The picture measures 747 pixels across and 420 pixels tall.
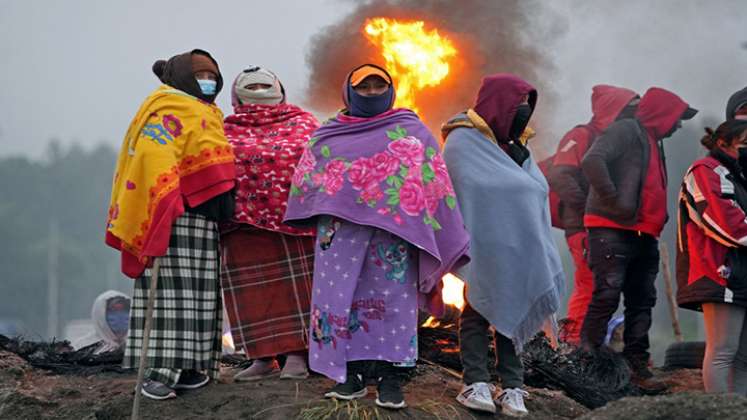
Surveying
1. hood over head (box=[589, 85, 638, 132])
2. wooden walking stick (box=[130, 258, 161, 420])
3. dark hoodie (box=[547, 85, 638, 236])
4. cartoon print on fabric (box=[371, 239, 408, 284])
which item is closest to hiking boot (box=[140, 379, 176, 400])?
wooden walking stick (box=[130, 258, 161, 420])

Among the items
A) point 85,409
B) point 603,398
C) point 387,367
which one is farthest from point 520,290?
point 85,409

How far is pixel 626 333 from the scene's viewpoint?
7930mm

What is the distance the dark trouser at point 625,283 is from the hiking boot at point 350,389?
8.81ft

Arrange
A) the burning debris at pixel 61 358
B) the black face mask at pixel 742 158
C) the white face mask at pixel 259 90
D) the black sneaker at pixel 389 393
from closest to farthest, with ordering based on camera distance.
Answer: the black sneaker at pixel 389 393 < the white face mask at pixel 259 90 < the black face mask at pixel 742 158 < the burning debris at pixel 61 358

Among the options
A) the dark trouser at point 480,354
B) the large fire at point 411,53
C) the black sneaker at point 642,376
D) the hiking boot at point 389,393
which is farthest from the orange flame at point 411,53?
the hiking boot at point 389,393

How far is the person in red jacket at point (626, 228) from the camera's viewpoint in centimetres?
766

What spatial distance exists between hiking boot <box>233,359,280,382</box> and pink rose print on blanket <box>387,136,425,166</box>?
1875 millimetres

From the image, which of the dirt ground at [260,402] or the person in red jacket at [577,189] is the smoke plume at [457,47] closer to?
the person in red jacket at [577,189]

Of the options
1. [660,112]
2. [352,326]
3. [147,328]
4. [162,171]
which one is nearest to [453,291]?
[660,112]

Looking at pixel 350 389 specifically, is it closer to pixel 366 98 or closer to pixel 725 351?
pixel 366 98

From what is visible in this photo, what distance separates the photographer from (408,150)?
18.2 feet

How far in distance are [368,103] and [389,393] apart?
171 centimetres

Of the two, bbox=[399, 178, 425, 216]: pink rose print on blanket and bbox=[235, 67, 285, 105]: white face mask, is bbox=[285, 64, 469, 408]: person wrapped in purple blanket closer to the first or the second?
bbox=[399, 178, 425, 216]: pink rose print on blanket

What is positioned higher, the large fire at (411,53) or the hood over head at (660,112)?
the large fire at (411,53)
